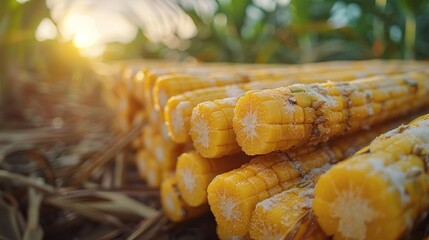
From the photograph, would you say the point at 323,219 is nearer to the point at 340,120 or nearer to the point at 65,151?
the point at 340,120

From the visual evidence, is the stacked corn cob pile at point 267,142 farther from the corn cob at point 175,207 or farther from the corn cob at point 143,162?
the corn cob at point 143,162

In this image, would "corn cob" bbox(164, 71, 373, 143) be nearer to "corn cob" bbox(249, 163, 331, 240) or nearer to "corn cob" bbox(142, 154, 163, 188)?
"corn cob" bbox(249, 163, 331, 240)

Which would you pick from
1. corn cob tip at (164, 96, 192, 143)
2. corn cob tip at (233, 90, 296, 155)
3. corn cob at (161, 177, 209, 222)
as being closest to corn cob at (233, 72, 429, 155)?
corn cob tip at (233, 90, 296, 155)

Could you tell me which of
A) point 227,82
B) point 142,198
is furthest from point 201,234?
point 227,82

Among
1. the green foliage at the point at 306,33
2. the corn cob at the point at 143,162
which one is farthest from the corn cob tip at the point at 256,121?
the green foliage at the point at 306,33

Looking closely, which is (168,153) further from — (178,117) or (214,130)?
(214,130)
